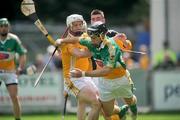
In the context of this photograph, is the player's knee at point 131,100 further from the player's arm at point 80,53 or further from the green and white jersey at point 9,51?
the green and white jersey at point 9,51

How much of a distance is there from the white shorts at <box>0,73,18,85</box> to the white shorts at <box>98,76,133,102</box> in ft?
9.45

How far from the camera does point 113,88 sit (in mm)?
17734

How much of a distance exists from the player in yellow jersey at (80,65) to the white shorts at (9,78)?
1.96 metres

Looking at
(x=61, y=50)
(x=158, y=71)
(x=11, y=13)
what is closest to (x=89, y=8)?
(x=11, y=13)

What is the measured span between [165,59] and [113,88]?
10485mm

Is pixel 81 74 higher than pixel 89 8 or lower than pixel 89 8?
higher

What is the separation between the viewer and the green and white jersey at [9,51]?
2038 cm

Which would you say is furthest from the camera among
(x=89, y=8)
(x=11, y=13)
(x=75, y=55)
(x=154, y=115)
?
(x=89, y=8)

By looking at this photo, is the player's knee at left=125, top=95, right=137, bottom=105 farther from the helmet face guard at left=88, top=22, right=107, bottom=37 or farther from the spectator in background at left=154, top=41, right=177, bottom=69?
the spectator in background at left=154, top=41, right=177, bottom=69

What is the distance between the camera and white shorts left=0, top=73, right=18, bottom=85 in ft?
66.3

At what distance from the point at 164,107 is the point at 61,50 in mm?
8369

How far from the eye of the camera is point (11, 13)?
145 ft

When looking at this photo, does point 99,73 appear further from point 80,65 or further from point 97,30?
point 80,65

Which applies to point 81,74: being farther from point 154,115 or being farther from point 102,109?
point 154,115
